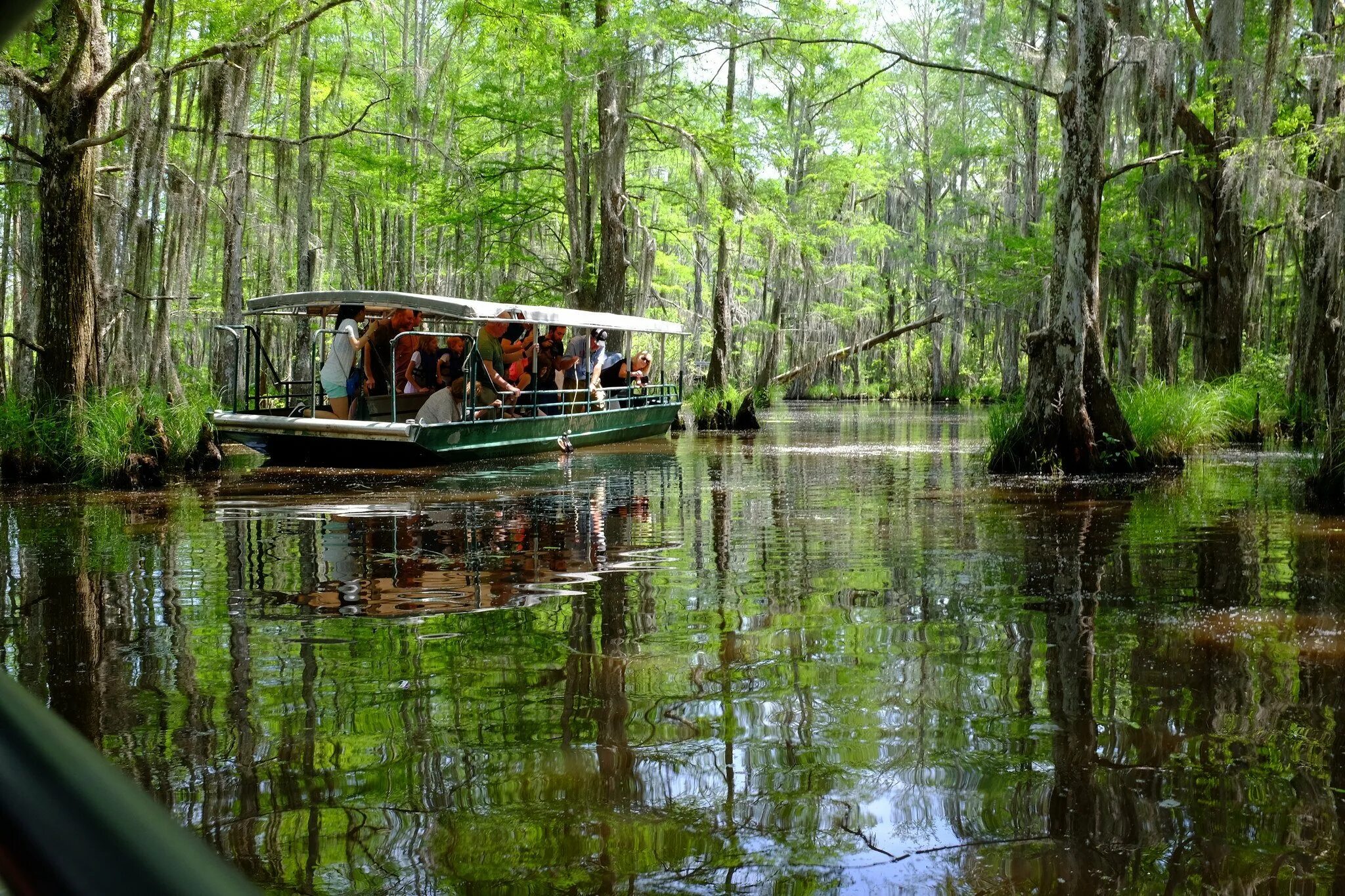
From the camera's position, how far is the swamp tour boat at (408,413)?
16.8 m

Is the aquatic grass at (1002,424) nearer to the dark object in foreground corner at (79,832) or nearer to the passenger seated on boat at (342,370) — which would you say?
the passenger seated on boat at (342,370)

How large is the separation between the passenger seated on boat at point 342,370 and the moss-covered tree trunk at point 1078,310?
9456 millimetres

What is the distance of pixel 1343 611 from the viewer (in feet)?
22.5

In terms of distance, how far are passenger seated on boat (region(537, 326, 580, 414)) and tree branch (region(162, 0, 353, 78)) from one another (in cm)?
724

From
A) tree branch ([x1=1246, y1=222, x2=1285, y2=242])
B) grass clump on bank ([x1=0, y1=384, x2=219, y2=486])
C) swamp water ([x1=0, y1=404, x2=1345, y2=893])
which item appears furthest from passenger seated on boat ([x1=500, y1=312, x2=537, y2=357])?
tree branch ([x1=1246, y1=222, x2=1285, y2=242])

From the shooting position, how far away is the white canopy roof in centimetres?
1725

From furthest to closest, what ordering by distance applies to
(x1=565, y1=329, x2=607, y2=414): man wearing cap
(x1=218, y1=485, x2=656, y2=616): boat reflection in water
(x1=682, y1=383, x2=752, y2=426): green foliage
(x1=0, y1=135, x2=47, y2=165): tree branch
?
(x1=682, y1=383, x2=752, y2=426): green foliage
(x1=565, y1=329, x2=607, y2=414): man wearing cap
(x1=0, y1=135, x2=47, y2=165): tree branch
(x1=218, y1=485, x2=656, y2=616): boat reflection in water

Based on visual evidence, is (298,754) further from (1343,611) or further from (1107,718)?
(1343,611)

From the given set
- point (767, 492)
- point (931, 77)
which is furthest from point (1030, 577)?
point (931, 77)

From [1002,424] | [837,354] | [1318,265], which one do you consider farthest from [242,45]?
[837,354]

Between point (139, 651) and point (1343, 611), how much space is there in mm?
6355

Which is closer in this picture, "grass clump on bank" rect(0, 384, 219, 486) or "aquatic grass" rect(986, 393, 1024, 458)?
"grass clump on bank" rect(0, 384, 219, 486)

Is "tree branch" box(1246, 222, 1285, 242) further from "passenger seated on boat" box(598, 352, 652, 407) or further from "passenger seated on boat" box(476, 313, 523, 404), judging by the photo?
"passenger seated on boat" box(476, 313, 523, 404)

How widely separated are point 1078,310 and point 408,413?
1010cm
